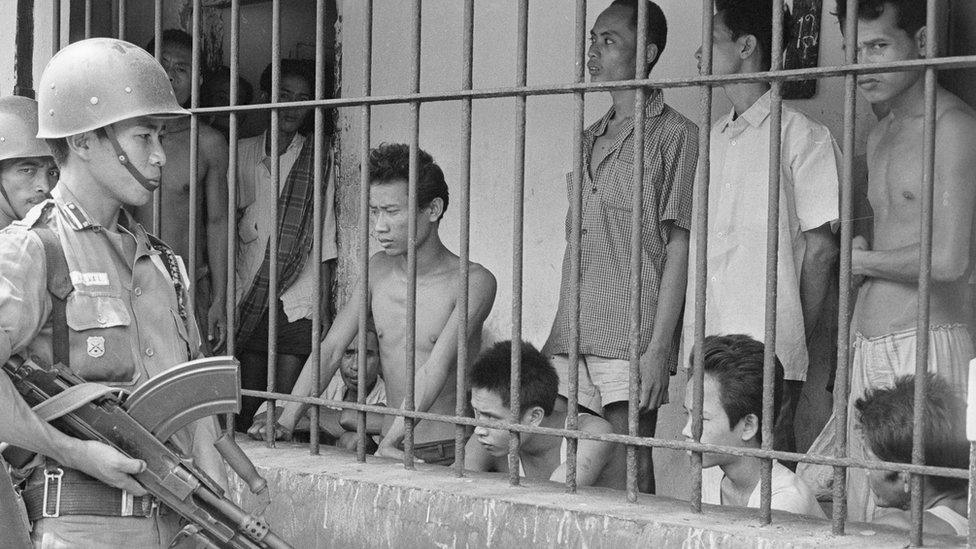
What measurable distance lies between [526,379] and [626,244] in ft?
2.21

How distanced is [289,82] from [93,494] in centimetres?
379

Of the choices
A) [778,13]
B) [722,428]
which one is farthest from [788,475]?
[778,13]

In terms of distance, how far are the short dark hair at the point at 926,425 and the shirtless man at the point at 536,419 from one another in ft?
2.87

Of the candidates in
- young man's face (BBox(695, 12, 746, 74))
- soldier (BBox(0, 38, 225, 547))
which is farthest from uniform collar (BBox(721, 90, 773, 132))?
soldier (BBox(0, 38, 225, 547))

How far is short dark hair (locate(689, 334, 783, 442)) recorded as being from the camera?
4211mm

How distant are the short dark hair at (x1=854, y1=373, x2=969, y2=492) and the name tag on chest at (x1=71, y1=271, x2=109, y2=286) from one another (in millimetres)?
2081

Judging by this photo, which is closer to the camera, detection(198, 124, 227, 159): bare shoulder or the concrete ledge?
the concrete ledge

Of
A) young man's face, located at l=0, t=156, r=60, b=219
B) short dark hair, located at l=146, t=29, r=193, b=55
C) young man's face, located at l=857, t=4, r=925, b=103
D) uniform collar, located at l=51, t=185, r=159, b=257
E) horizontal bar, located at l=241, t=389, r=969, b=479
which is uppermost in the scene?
short dark hair, located at l=146, t=29, r=193, b=55

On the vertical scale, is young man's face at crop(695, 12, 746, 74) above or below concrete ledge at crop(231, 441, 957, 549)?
above

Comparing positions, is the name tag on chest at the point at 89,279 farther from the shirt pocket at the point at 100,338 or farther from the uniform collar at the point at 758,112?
the uniform collar at the point at 758,112

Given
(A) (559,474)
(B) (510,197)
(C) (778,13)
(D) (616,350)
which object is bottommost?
(A) (559,474)

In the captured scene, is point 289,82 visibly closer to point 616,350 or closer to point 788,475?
point 616,350

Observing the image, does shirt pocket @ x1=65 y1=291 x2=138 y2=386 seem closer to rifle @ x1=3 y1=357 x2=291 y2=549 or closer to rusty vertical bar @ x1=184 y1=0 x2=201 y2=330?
rifle @ x1=3 y1=357 x2=291 y2=549

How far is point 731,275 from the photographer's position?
485 centimetres
